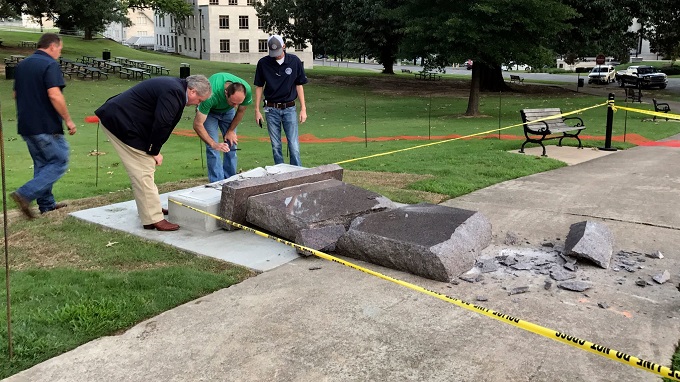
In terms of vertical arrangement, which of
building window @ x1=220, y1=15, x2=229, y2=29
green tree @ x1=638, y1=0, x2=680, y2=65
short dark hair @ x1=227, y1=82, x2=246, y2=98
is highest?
building window @ x1=220, y1=15, x2=229, y2=29

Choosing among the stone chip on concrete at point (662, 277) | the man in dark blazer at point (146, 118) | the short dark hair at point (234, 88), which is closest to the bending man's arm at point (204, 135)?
the short dark hair at point (234, 88)

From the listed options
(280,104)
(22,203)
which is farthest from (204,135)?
(22,203)

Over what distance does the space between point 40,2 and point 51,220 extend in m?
41.5

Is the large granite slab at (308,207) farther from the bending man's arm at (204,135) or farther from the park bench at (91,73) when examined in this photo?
the park bench at (91,73)

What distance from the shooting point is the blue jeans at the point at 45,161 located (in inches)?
250

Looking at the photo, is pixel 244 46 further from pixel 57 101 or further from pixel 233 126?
pixel 57 101

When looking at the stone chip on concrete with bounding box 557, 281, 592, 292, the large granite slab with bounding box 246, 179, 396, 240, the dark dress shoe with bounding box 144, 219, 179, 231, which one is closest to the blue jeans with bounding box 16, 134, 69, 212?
the dark dress shoe with bounding box 144, 219, 179, 231

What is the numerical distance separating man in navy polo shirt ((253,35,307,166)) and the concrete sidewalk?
10.6 ft

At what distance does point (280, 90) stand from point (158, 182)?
2.64m

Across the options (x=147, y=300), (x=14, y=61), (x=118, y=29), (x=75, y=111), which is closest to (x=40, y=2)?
(x=14, y=61)

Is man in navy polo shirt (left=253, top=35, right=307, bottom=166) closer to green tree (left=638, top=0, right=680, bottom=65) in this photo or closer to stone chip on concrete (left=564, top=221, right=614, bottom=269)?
stone chip on concrete (left=564, top=221, right=614, bottom=269)

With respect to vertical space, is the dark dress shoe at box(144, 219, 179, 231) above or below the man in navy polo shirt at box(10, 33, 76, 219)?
below

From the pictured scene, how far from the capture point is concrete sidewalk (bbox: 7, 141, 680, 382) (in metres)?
3.49

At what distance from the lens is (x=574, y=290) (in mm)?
4648
